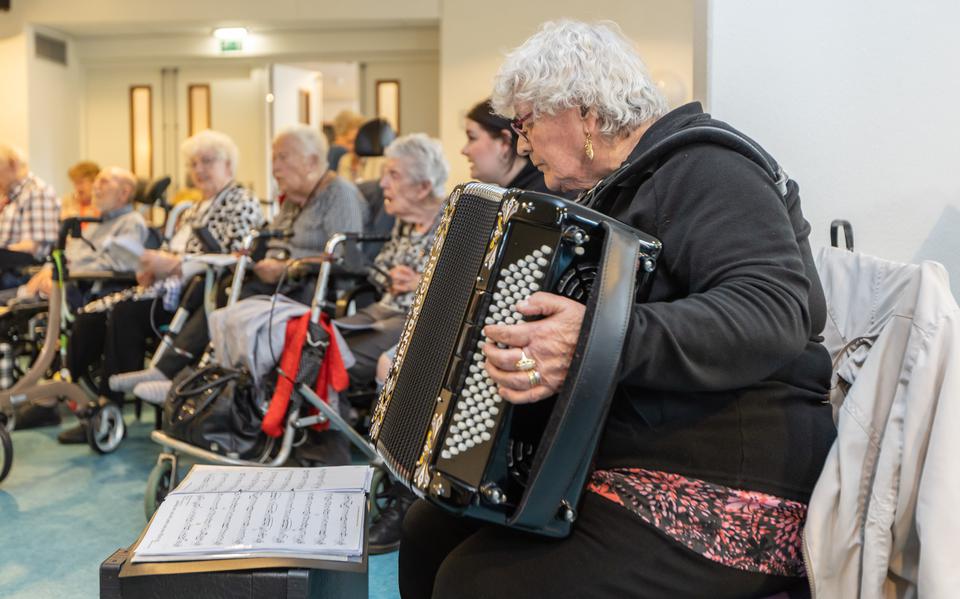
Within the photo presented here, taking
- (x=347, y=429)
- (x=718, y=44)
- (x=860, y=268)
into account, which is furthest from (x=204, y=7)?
(x=860, y=268)

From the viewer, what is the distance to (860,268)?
1.46 meters

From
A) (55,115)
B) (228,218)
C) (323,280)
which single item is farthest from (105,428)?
(55,115)

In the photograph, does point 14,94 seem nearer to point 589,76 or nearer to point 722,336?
point 589,76

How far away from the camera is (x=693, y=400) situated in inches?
48.1

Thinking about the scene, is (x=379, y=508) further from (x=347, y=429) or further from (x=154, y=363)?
(x=154, y=363)

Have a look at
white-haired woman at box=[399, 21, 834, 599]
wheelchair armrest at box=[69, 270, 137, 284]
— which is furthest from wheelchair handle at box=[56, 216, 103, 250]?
white-haired woman at box=[399, 21, 834, 599]

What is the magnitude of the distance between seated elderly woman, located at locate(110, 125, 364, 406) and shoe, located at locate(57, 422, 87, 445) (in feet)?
1.42

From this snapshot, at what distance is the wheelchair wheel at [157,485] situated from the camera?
9.07 ft

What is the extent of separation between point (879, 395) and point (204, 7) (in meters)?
7.86

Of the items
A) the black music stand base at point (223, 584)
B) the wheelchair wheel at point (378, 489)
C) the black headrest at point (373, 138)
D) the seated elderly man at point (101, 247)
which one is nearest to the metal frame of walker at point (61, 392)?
the seated elderly man at point (101, 247)

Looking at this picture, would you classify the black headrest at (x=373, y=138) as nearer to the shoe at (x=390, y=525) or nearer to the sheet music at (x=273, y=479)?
the shoe at (x=390, y=525)

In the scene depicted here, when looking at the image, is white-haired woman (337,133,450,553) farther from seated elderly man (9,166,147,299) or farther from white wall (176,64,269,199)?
white wall (176,64,269,199)

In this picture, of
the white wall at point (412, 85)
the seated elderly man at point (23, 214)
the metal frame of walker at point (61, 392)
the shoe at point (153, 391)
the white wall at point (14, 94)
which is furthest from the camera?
the white wall at point (412, 85)

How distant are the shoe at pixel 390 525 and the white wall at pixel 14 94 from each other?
7025 mm
